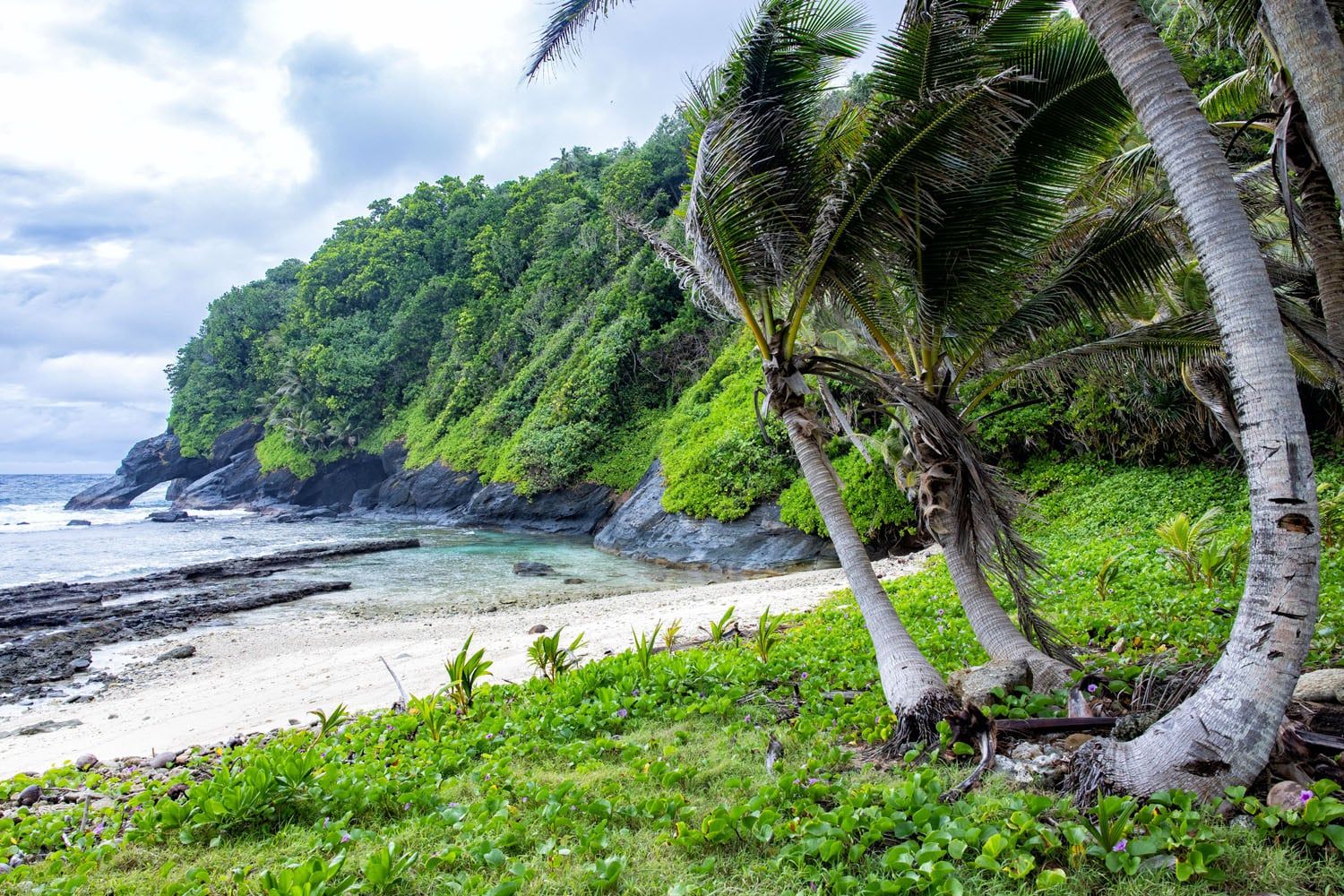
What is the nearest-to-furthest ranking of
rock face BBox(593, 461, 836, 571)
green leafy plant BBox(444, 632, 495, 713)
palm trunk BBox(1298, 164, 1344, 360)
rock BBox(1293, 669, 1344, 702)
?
1. rock BBox(1293, 669, 1344, 702)
2. palm trunk BBox(1298, 164, 1344, 360)
3. green leafy plant BBox(444, 632, 495, 713)
4. rock face BBox(593, 461, 836, 571)

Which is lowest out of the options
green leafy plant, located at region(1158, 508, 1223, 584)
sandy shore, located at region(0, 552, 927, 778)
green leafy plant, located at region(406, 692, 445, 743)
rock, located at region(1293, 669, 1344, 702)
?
sandy shore, located at region(0, 552, 927, 778)

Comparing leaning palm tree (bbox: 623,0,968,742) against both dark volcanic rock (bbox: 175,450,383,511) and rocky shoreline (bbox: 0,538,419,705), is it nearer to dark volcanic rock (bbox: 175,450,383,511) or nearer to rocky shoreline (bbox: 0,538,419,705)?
rocky shoreline (bbox: 0,538,419,705)

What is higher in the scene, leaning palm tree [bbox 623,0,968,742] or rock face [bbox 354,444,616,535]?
leaning palm tree [bbox 623,0,968,742]


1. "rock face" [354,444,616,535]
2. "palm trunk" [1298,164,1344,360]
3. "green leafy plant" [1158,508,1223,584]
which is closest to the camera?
"palm trunk" [1298,164,1344,360]

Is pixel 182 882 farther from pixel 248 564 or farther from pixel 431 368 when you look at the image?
pixel 431 368

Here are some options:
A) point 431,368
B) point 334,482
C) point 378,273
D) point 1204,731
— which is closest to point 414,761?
point 1204,731

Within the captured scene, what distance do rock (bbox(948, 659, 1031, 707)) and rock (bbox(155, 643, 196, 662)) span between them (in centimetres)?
1279

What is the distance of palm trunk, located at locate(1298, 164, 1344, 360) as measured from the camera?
17.9 ft

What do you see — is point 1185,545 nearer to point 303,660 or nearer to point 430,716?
point 430,716

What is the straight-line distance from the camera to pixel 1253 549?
10.5ft

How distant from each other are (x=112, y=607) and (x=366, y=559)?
8.09 meters

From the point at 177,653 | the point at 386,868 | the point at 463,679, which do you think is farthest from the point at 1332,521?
the point at 177,653

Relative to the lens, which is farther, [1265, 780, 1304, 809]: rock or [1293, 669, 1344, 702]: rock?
[1293, 669, 1344, 702]: rock

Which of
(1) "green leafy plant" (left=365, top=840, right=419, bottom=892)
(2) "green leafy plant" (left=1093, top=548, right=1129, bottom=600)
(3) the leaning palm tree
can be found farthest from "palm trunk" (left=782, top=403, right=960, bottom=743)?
(2) "green leafy plant" (left=1093, top=548, right=1129, bottom=600)
